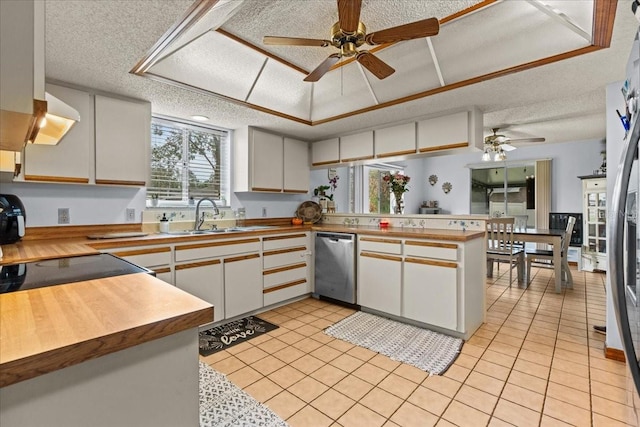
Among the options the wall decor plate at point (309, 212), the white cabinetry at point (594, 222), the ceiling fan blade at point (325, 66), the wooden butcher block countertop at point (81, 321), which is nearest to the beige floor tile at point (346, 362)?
the wooden butcher block countertop at point (81, 321)

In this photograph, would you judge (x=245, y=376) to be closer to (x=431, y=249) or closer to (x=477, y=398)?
(x=477, y=398)

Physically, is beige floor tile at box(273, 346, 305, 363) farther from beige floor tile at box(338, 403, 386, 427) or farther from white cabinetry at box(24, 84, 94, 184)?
white cabinetry at box(24, 84, 94, 184)

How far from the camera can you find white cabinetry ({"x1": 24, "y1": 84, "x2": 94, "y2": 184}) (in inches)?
89.7

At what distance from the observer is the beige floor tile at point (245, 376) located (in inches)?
78.7

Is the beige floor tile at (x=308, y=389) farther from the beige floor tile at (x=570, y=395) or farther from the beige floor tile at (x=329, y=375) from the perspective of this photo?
the beige floor tile at (x=570, y=395)

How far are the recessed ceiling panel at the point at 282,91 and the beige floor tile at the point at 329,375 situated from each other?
2467mm

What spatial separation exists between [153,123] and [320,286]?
2629 millimetres

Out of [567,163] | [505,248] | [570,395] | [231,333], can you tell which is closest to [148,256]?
[231,333]

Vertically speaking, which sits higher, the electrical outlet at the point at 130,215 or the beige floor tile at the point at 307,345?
the electrical outlet at the point at 130,215

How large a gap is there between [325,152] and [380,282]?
2.02 meters

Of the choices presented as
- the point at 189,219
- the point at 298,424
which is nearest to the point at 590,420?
the point at 298,424

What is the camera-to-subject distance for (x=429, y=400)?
1.83 m

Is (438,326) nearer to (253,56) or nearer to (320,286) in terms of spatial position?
(320,286)

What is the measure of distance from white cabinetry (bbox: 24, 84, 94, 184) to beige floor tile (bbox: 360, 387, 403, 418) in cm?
275
